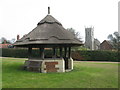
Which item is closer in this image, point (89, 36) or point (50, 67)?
point (50, 67)

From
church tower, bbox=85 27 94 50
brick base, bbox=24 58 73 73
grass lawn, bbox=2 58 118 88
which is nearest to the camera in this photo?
grass lawn, bbox=2 58 118 88

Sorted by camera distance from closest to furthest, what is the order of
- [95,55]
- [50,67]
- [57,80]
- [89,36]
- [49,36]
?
[57,80] < [50,67] < [49,36] < [95,55] < [89,36]

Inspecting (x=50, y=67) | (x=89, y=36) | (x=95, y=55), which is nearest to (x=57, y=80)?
(x=50, y=67)

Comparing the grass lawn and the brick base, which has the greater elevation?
the brick base

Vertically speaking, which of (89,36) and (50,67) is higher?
(89,36)

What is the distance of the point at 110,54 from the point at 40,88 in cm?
2363

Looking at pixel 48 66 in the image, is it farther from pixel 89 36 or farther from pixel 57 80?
pixel 89 36

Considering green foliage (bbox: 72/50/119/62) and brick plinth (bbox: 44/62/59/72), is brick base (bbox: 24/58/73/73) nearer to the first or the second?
brick plinth (bbox: 44/62/59/72)

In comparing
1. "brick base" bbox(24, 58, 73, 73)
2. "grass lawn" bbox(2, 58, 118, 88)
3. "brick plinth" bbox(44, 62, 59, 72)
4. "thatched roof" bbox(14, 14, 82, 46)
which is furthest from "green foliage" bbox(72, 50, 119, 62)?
"grass lawn" bbox(2, 58, 118, 88)

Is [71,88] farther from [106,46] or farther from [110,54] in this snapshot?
[106,46]

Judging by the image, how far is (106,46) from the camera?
2489 inches

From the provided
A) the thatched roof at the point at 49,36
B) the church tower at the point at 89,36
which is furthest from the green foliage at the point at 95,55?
the church tower at the point at 89,36

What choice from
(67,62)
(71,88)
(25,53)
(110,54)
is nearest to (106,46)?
(110,54)

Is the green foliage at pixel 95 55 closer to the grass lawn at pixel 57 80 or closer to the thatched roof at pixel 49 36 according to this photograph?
the thatched roof at pixel 49 36
